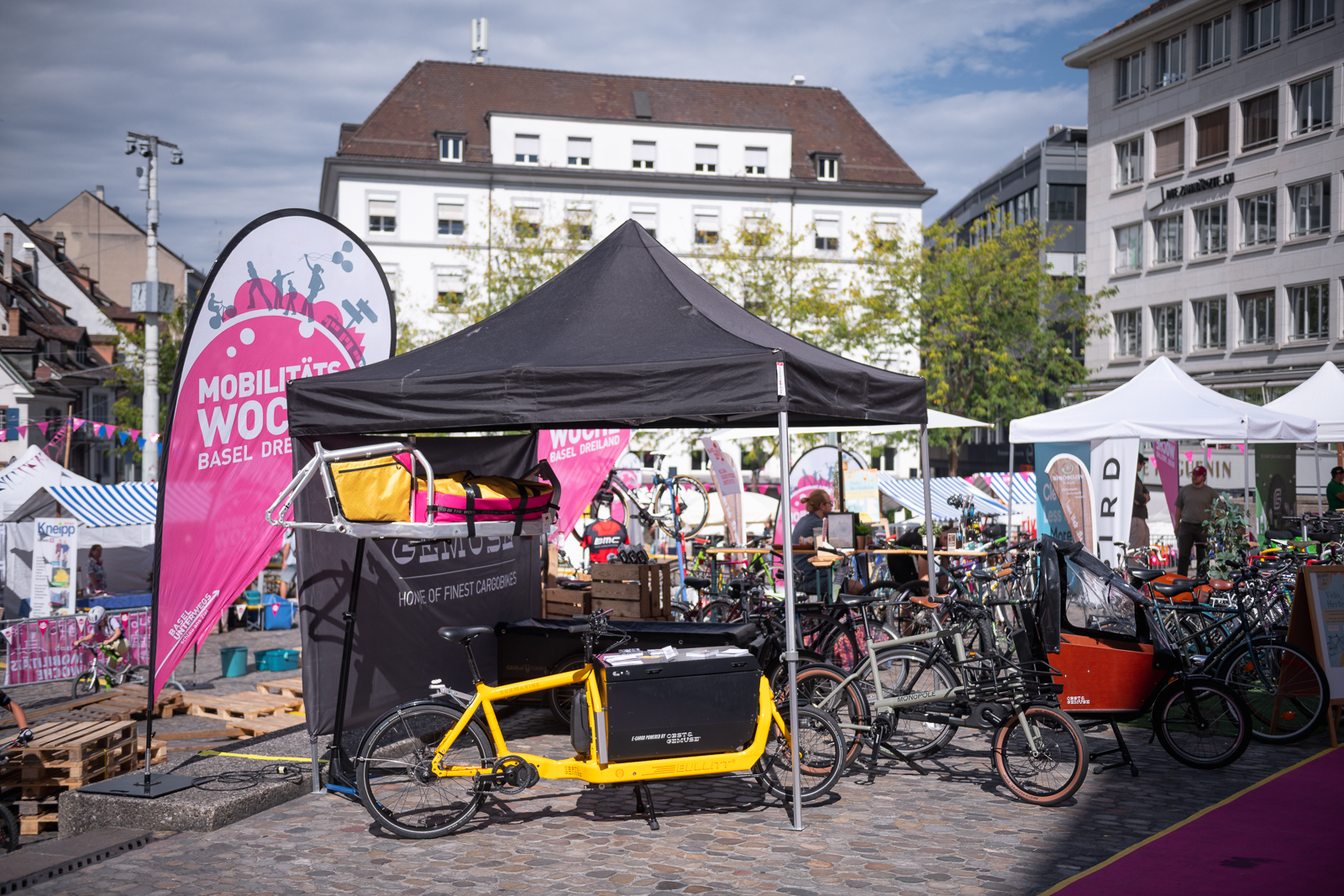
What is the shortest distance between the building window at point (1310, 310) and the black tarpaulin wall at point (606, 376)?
34594 mm

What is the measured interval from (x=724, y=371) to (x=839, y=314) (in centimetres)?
3532

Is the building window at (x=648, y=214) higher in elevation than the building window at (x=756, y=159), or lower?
lower

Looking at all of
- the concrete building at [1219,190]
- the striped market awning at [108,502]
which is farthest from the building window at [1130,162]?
the striped market awning at [108,502]

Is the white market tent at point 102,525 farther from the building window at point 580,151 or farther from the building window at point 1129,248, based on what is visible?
the building window at point 1129,248

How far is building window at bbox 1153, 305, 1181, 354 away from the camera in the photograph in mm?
42250

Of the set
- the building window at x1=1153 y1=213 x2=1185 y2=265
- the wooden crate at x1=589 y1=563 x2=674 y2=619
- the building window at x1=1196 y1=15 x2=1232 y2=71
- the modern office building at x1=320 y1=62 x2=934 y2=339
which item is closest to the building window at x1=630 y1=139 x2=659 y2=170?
the modern office building at x1=320 y1=62 x2=934 y2=339

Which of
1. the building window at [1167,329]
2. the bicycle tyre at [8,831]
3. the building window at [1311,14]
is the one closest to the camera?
the bicycle tyre at [8,831]

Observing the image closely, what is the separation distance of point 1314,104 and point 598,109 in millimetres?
32759

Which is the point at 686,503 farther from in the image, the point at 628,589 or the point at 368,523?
the point at 368,523

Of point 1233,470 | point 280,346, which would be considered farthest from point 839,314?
point 280,346

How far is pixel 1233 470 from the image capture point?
30.5 m

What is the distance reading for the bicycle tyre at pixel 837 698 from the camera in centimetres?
711

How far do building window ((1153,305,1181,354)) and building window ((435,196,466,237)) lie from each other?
99.4 feet

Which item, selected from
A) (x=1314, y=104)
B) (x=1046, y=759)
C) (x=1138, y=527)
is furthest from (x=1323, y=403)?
(x=1314, y=104)
